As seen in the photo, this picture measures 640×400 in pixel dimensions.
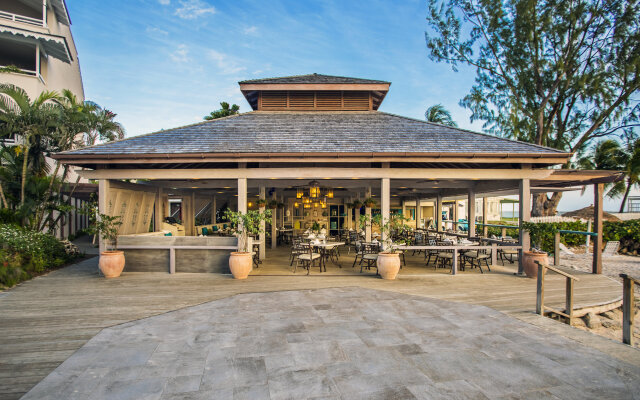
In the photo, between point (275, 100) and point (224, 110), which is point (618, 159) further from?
point (224, 110)

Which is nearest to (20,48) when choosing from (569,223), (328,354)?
(328,354)

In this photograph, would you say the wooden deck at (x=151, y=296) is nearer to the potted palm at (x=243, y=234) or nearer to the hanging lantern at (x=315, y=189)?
the potted palm at (x=243, y=234)

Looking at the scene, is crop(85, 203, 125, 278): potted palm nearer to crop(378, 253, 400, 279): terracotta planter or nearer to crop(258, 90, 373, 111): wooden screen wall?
crop(258, 90, 373, 111): wooden screen wall

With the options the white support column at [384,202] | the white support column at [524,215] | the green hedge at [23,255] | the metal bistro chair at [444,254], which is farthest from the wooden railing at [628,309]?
the green hedge at [23,255]

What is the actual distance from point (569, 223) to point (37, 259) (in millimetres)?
23135

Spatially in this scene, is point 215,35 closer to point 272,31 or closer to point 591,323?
point 272,31

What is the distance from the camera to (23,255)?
8570 millimetres

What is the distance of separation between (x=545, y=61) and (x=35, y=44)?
94.7 feet

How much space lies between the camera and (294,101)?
12.4 meters

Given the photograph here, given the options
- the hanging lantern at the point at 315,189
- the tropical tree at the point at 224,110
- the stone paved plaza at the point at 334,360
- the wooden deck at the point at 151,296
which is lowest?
the wooden deck at the point at 151,296

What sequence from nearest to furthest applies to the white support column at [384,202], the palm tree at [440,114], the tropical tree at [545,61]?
the white support column at [384,202] → the tropical tree at [545,61] → the palm tree at [440,114]

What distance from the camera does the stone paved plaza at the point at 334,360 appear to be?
3.06m

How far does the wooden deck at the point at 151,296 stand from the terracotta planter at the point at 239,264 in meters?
0.21

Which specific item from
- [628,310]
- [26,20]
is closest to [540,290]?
[628,310]
